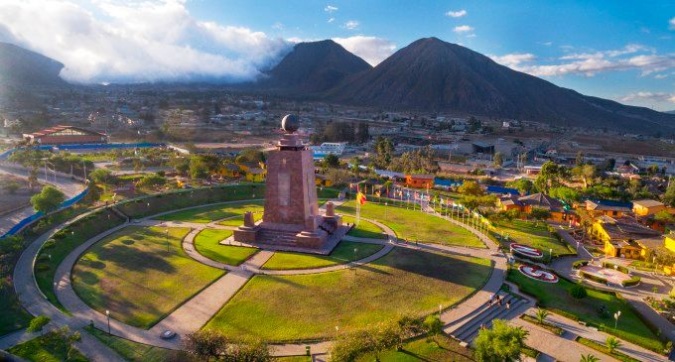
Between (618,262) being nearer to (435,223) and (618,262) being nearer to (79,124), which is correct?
(435,223)

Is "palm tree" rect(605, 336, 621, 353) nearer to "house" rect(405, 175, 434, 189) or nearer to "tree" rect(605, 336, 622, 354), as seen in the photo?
"tree" rect(605, 336, 622, 354)

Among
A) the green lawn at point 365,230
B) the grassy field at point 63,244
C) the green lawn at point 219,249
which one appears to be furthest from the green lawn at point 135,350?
the green lawn at point 365,230

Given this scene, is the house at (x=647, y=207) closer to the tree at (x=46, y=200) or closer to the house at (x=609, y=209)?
the house at (x=609, y=209)

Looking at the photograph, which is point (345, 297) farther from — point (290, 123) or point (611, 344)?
point (290, 123)

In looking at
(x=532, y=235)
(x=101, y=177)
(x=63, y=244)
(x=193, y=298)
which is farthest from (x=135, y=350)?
(x=101, y=177)

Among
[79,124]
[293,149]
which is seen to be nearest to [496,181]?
[293,149]

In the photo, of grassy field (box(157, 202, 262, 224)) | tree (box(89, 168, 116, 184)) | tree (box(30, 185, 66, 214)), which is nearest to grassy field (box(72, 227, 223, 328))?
grassy field (box(157, 202, 262, 224))
